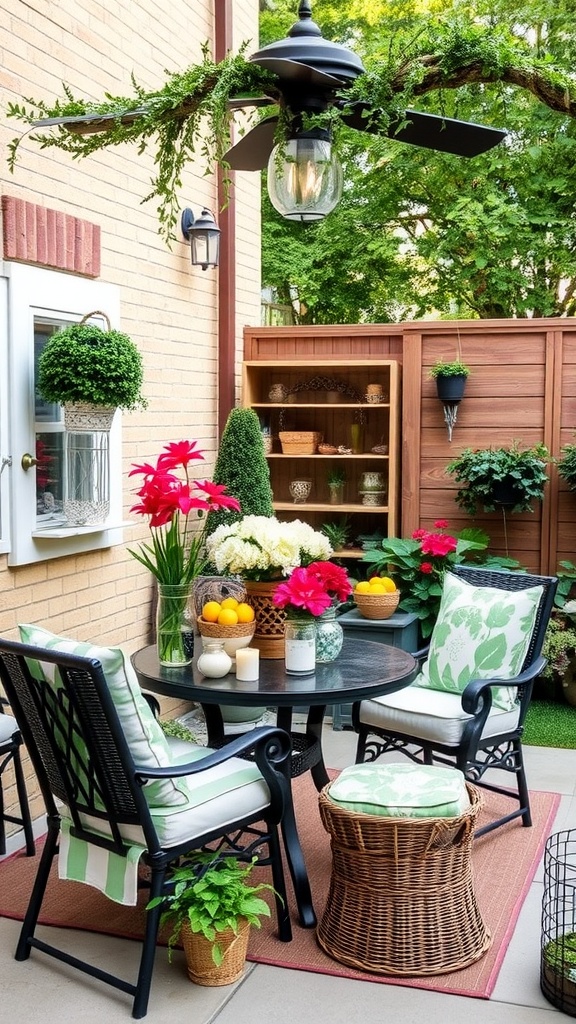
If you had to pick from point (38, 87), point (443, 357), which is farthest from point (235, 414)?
point (38, 87)

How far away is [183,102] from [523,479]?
327 cm

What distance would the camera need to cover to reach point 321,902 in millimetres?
3367

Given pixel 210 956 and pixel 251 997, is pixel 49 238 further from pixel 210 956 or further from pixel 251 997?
pixel 251 997

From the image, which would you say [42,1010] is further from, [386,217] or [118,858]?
[386,217]

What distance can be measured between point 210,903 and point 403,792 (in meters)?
0.63

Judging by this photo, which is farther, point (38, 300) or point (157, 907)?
point (38, 300)

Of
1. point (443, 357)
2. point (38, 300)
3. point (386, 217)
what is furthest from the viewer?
point (386, 217)

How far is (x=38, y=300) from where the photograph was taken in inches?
156

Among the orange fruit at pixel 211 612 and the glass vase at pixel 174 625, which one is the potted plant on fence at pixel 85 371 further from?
the orange fruit at pixel 211 612

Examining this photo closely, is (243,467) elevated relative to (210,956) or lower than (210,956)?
elevated

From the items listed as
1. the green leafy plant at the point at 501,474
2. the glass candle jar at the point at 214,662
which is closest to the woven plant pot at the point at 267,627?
the glass candle jar at the point at 214,662

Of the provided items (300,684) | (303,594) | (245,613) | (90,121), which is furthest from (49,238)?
(300,684)

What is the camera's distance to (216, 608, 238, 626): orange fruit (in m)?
3.35

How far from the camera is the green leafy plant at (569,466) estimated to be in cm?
547
